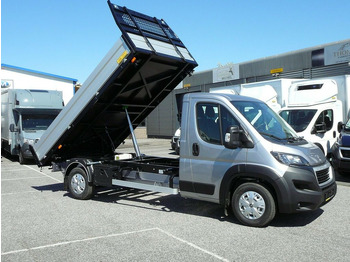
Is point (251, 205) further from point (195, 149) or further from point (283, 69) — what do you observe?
point (283, 69)

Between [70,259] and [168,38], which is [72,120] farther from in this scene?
[70,259]

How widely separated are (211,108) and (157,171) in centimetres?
176

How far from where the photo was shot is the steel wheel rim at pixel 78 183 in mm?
7859

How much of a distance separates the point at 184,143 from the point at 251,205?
1571mm

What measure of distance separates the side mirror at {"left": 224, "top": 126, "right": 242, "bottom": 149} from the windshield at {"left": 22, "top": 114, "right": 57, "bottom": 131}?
38.7ft

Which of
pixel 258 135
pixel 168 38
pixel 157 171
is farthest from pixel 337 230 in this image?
pixel 168 38

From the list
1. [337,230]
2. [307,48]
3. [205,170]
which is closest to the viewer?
[337,230]

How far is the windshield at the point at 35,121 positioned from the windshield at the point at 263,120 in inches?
455

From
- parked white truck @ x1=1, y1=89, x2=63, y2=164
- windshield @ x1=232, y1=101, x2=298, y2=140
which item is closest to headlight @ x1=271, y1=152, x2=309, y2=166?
windshield @ x1=232, y1=101, x2=298, y2=140

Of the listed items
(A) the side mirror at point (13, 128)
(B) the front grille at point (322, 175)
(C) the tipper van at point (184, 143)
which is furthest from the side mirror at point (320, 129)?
(A) the side mirror at point (13, 128)

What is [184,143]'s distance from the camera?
6344mm

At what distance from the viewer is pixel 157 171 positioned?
7.04 meters

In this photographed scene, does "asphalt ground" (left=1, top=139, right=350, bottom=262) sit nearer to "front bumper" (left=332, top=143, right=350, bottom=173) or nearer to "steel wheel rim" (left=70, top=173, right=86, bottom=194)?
"steel wheel rim" (left=70, top=173, right=86, bottom=194)

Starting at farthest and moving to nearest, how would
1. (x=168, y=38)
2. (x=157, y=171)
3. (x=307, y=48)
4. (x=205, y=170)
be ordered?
(x=307, y=48) < (x=168, y=38) < (x=157, y=171) < (x=205, y=170)
